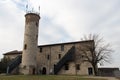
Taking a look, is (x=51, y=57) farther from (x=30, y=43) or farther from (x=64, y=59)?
(x=30, y=43)

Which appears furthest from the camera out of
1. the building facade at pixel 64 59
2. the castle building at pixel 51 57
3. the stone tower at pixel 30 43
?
the stone tower at pixel 30 43

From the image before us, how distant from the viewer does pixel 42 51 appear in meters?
50.3

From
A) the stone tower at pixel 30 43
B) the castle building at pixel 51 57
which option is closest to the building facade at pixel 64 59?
the castle building at pixel 51 57

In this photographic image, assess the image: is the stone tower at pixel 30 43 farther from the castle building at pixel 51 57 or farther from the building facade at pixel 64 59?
the building facade at pixel 64 59

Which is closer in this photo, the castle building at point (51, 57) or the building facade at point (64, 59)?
the building facade at point (64, 59)

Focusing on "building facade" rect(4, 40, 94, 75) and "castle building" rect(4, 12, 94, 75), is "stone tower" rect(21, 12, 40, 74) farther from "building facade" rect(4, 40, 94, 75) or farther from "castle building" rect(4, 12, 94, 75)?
"building facade" rect(4, 40, 94, 75)

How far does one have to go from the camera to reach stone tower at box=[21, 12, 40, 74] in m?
43.5

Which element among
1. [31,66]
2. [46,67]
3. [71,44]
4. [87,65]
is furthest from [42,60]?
[87,65]

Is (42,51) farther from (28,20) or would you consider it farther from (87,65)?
(87,65)

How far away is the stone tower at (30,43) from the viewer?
43.5 metres

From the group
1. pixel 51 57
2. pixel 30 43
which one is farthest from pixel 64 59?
pixel 30 43

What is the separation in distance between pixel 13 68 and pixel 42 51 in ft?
30.3

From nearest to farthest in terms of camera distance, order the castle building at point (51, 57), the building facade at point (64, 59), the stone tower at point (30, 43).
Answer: the building facade at point (64, 59) < the castle building at point (51, 57) < the stone tower at point (30, 43)

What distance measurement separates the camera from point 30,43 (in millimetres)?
44500
